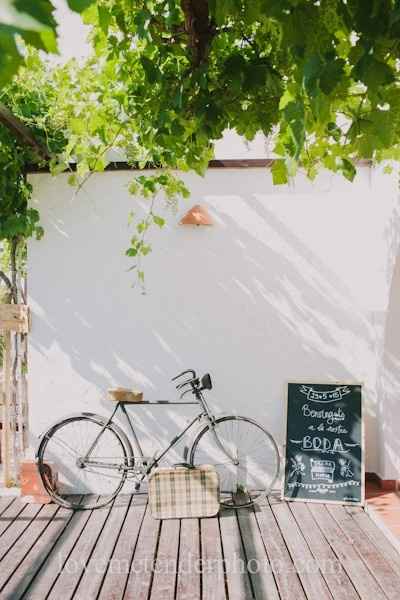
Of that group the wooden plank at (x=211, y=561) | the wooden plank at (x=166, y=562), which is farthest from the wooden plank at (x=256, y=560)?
the wooden plank at (x=166, y=562)

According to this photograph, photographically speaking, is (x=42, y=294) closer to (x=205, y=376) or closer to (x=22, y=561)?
(x=205, y=376)

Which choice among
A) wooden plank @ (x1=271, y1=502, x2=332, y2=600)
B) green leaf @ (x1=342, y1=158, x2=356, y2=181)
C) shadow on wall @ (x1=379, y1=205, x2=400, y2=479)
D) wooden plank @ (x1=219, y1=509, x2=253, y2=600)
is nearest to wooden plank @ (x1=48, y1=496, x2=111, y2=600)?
wooden plank @ (x1=219, y1=509, x2=253, y2=600)

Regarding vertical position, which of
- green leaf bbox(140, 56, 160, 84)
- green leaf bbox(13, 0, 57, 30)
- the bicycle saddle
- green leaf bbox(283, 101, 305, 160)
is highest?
green leaf bbox(140, 56, 160, 84)

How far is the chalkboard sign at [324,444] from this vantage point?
4.30 m

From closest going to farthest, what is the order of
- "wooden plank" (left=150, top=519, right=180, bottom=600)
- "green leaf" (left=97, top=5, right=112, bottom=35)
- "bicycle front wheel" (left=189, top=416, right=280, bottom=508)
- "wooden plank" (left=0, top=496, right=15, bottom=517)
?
"green leaf" (left=97, top=5, right=112, bottom=35), "wooden plank" (left=150, top=519, right=180, bottom=600), "wooden plank" (left=0, top=496, right=15, bottom=517), "bicycle front wheel" (left=189, top=416, right=280, bottom=508)

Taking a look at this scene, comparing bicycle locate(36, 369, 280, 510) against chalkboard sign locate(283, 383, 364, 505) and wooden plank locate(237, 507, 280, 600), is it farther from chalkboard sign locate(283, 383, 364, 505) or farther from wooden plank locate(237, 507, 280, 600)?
wooden plank locate(237, 507, 280, 600)

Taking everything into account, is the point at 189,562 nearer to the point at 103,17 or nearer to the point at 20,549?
the point at 20,549

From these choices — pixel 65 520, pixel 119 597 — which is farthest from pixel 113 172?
pixel 119 597

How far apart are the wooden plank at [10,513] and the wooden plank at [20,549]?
5.4 inches

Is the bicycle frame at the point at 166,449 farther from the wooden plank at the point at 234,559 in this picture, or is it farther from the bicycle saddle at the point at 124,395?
the wooden plank at the point at 234,559

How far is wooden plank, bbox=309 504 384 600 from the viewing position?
2.94 m

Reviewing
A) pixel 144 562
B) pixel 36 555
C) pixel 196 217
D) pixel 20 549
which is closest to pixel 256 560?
pixel 144 562

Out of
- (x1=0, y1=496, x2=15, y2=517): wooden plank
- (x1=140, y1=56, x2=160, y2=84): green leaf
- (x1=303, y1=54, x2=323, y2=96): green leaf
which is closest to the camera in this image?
(x1=303, y1=54, x2=323, y2=96): green leaf

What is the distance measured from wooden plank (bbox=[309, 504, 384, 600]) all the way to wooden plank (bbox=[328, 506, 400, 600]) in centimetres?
3
